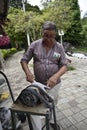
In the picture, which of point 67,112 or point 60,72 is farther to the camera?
point 67,112

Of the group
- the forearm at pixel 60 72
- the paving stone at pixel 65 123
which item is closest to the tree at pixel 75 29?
the paving stone at pixel 65 123

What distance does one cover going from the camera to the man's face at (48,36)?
2471 mm

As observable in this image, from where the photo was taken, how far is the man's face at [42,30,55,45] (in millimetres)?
2471

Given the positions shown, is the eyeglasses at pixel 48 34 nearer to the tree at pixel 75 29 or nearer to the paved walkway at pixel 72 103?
the paved walkway at pixel 72 103

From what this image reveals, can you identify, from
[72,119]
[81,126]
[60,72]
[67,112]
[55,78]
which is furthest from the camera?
[67,112]

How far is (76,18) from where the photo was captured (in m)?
22.2

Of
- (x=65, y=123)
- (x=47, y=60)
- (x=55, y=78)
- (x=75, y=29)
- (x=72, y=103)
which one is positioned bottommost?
(x=75, y=29)

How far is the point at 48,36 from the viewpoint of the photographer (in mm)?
2516

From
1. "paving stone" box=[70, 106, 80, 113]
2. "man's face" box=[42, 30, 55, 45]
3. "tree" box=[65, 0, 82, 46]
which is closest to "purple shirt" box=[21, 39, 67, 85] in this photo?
"man's face" box=[42, 30, 55, 45]

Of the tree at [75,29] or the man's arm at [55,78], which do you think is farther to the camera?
the tree at [75,29]

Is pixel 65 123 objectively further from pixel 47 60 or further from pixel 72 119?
pixel 47 60

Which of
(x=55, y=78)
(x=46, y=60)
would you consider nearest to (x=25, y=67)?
(x=46, y=60)

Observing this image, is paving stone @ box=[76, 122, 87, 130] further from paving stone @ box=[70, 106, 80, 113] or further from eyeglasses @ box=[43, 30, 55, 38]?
eyeglasses @ box=[43, 30, 55, 38]

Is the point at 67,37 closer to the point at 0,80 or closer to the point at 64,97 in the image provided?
the point at 64,97
